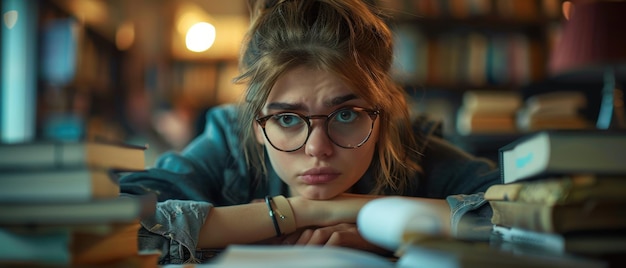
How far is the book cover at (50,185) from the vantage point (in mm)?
602

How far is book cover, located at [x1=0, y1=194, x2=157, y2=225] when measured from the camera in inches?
23.5

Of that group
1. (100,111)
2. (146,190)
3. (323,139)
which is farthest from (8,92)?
(323,139)

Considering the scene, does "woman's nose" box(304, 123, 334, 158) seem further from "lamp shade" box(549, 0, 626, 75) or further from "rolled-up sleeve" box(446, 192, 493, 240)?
"lamp shade" box(549, 0, 626, 75)

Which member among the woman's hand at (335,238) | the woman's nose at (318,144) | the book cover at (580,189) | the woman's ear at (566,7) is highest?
the woman's ear at (566,7)

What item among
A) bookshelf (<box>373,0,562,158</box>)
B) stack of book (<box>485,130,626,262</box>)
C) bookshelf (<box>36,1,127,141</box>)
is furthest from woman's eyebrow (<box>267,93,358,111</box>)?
bookshelf (<box>373,0,562,158</box>)

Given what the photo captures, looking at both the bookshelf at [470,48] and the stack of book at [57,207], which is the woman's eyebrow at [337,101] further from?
the bookshelf at [470,48]

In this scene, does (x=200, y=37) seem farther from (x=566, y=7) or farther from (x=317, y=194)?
(x=317, y=194)

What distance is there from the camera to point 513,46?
3.72 meters

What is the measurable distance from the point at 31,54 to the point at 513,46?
2.65m

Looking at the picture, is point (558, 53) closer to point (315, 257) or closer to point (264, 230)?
point (264, 230)

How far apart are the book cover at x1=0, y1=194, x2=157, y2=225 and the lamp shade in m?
2.04

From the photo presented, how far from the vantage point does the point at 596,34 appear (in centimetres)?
226

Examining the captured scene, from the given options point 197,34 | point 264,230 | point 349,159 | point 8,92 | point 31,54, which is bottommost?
point 264,230

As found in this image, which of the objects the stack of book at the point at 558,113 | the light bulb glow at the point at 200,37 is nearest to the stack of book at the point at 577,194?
the stack of book at the point at 558,113
